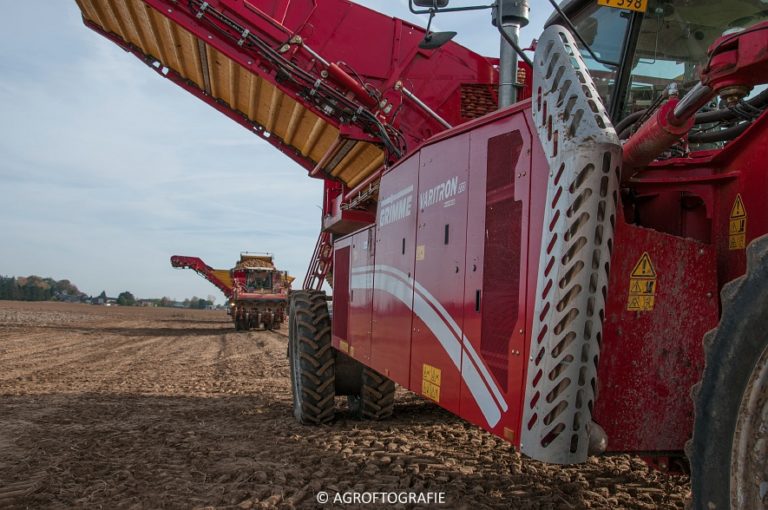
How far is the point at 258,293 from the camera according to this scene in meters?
25.2

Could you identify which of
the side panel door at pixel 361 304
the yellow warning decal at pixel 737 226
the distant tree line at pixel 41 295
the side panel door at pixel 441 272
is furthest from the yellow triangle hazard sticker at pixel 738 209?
the distant tree line at pixel 41 295

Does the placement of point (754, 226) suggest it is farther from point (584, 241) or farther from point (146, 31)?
point (146, 31)

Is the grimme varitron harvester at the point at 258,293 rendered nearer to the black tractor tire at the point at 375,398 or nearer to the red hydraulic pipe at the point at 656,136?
the black tractor tire at the point at 375,398

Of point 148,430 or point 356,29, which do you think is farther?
point 356,29

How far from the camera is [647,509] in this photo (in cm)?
348

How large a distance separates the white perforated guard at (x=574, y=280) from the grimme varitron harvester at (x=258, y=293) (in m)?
21.6

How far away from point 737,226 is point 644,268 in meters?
0.40

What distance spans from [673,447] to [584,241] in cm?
90

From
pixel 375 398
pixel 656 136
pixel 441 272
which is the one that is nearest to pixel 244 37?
pixel 375 398

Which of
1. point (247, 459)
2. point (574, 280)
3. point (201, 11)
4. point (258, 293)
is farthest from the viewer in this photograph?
point (258, 293)

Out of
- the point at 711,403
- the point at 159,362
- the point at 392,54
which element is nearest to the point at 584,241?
the point at 711,403

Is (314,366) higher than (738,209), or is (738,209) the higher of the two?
(738,209)

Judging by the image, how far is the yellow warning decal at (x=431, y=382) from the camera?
3.45 metres

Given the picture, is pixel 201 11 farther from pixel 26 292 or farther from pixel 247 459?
pixel 26 292
